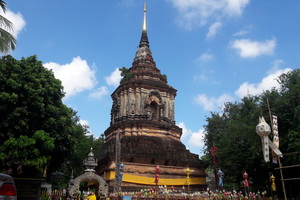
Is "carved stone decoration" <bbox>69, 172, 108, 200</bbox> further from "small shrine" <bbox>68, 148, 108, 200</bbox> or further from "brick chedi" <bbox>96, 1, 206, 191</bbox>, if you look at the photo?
"brick chedi" <bbox>96, 1, 206, 191</bbox>

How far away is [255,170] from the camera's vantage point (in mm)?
25812

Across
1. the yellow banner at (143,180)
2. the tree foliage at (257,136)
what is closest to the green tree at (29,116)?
the yellow banner at (143,180)

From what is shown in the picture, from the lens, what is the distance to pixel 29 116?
16.5 meters

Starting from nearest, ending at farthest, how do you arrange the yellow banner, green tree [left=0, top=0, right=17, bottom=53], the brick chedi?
green tree [left=0, top=0, right=17, bottom=53] < the yellow banner < the brick chedi

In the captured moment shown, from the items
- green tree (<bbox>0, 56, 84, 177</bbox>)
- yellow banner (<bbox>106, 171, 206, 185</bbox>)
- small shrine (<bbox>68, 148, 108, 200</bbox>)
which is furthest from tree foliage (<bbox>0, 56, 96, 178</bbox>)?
yellow banner (<bbox>106, 171, 206, 185</bbox>)

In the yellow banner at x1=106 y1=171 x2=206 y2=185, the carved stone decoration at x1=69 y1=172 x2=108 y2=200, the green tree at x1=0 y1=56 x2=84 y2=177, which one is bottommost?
the carved stone decoration at x1=69 y1=172 x2=108 y2=200

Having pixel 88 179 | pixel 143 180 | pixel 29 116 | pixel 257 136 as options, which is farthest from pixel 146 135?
pixel 29 116

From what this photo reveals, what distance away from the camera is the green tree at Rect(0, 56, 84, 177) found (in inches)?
606

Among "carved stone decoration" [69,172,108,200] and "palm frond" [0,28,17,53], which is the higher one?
"palm frond" [0,28,17,53]

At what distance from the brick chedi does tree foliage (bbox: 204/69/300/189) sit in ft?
11.6

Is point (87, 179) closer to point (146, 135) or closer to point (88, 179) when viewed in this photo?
point (88, 179)

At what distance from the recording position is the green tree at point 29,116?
1538 cm

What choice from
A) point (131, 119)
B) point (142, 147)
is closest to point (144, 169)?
point (142, 147)

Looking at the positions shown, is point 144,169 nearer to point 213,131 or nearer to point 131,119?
point 131,119
